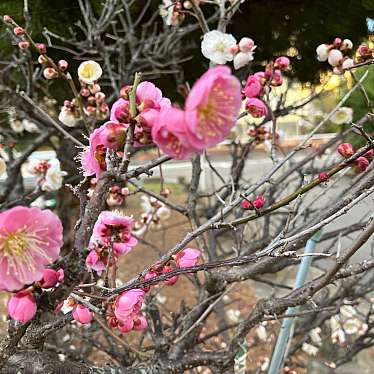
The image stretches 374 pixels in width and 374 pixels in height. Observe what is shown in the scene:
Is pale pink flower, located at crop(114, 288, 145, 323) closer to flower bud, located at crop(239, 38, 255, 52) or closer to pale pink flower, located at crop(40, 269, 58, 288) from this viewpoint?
pale pink flower, located at crop(40, 269, 58, 288)

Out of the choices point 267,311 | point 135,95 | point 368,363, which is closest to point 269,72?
point 267,311

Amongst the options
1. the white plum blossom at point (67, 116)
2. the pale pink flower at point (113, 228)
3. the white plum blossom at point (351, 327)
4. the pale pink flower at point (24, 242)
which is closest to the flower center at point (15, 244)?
the pale pink flower at point (24, 242)

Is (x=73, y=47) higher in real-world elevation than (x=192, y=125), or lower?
lower

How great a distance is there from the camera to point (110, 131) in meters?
0.58

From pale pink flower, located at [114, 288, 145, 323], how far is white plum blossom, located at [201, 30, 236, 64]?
0.82m

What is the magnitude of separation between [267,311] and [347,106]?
123 cm

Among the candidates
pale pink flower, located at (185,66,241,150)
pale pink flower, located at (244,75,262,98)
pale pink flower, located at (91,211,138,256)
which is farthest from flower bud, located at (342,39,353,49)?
pale pink flower, located at (185,66,241,150)

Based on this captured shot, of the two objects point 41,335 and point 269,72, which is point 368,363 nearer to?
point 269,72

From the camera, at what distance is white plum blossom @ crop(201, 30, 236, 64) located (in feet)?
4.59

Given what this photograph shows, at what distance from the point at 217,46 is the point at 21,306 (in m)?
1.01

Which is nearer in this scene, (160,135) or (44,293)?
(160,135)

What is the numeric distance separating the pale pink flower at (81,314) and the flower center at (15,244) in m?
0.21

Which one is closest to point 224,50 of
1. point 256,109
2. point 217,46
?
point 217,46

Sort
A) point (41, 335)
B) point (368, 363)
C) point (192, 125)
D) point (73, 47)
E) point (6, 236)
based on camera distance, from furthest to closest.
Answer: point (368, 363) < point (73, 47) < point (41, 335) < point (6, 236) < point (192, 125)
